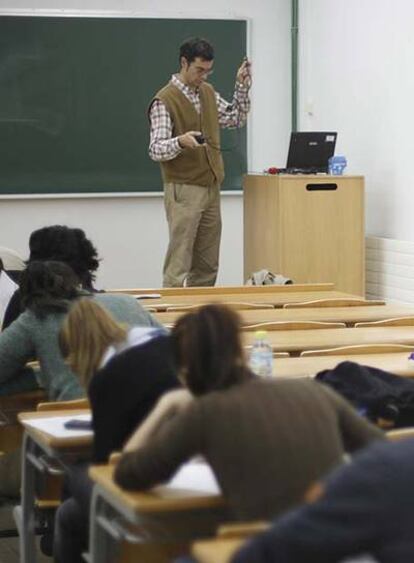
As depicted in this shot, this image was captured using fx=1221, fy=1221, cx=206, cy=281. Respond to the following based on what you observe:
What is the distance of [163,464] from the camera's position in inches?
100

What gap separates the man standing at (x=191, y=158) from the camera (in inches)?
326

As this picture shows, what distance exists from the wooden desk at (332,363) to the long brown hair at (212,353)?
161 centimetres

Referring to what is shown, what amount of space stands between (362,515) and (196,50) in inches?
263

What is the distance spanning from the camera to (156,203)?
1006 cm

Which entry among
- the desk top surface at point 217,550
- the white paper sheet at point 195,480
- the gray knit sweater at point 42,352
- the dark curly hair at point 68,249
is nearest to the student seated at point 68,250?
the dark curly hair at point 68,249

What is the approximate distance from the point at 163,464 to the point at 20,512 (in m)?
1.59

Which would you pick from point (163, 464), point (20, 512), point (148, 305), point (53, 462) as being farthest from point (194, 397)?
point (148, 305)

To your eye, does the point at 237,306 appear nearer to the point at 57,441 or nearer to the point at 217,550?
the point at 57,441

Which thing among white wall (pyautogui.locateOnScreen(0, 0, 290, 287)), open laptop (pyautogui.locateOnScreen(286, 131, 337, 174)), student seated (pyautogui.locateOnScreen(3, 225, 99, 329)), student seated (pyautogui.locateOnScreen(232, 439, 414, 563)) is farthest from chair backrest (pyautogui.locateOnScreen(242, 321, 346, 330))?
white wall (pyautogui.locateOnScreen(0, 0, 290, 287))

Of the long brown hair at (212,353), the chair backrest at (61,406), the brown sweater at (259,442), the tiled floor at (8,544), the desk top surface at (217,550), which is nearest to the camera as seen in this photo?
the desk top surface at (217,550)

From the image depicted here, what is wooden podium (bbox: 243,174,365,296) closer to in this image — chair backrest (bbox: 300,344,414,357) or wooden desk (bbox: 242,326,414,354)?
wooden desk (bbox: 242,326,414,354)

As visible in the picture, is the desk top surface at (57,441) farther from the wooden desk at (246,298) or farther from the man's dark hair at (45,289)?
the wooden desk at (246,298)

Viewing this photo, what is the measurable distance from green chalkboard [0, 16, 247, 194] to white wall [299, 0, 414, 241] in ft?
2.52

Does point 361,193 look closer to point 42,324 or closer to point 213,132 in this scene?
point 213,132
